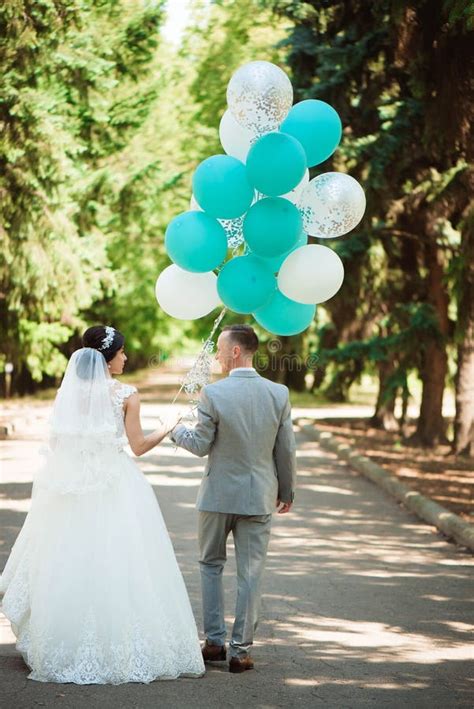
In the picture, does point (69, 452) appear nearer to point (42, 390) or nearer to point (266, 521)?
point (266, 521)

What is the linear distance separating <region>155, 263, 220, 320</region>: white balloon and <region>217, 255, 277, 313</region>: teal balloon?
7.0 inches

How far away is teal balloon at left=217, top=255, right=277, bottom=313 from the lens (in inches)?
258

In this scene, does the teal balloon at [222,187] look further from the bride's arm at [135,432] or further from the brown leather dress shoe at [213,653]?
the brown leather dress shoe at [213,653]

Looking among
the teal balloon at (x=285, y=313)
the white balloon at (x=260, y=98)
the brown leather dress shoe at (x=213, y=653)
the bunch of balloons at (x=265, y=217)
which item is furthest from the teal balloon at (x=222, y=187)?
the brown leather dress shoe at (x=213, y=653)

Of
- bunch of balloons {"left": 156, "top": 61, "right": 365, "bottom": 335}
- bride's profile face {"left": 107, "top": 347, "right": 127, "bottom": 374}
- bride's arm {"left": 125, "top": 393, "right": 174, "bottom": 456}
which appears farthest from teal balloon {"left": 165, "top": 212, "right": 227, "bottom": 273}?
bride's arm {"left": 125, "top": 393, "right": 174, "bottom": 456}

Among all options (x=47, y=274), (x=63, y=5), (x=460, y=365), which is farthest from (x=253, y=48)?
(x=63, y=5)

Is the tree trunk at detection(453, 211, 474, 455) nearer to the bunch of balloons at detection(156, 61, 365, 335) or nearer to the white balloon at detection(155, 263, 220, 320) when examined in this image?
the bunch of balloons at detection(156, 61, 365, 335)

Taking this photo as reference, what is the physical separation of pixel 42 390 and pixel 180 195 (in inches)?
449

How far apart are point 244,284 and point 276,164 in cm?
77

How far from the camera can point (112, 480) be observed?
6148 mm

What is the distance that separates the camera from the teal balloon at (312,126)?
264 inches

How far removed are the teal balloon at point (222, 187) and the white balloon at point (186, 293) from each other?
490 mm

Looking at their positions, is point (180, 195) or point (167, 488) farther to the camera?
point (180, 195)

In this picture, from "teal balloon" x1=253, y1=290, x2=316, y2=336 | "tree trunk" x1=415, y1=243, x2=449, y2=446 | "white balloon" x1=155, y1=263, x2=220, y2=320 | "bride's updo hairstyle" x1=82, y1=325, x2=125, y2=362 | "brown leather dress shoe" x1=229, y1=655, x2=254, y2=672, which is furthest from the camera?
"tree trunk" x1=415, y1=243, x2=449, y2=446
